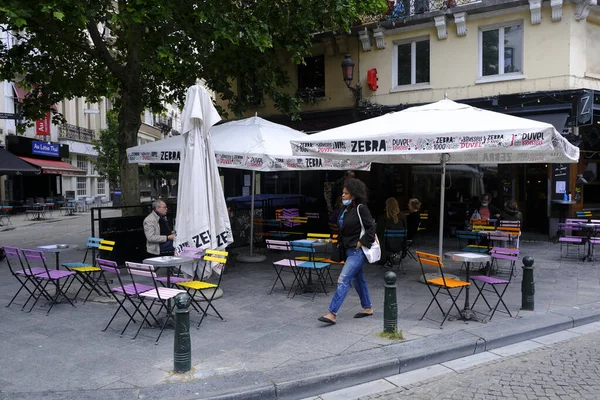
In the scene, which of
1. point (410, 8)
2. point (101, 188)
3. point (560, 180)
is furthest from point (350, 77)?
point (101, 188)

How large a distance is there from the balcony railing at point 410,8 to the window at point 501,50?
1.15 metres


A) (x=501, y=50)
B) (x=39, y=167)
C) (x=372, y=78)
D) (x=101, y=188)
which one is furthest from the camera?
(x=101, y=188)

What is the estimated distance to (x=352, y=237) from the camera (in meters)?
6.16

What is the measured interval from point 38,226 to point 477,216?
1865 centimetres

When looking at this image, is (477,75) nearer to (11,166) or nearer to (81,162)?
(11,166)

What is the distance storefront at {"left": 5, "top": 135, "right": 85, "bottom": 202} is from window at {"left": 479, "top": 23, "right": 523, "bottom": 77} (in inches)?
830

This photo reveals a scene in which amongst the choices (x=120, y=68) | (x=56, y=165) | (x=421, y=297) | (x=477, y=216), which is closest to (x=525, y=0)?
(x=477, y=216)

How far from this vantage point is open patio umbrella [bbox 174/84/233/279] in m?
7.57

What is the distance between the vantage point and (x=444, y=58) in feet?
47.7

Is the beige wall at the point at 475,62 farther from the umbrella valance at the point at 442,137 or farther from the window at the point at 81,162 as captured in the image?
the window at the point at 81,162

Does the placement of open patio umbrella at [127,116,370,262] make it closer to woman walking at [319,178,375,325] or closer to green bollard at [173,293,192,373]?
woman walking at [319,178,375,325]

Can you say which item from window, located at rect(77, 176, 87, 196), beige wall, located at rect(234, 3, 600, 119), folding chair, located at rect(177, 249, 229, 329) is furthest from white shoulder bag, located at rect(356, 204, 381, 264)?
window, located at rect(77, 176, 87, 196)

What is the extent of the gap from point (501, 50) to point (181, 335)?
12.6m

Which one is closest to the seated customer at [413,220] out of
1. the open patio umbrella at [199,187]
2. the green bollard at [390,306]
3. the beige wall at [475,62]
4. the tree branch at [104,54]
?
the open patio umbrella at [199,187]
